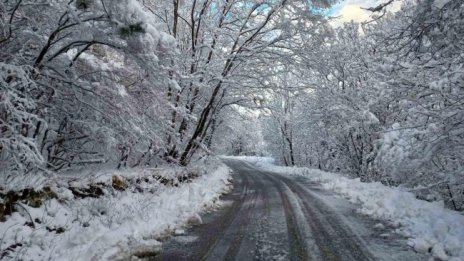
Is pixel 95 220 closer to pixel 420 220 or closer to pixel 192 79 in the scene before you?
pixel 192 79

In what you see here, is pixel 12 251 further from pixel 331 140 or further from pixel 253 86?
pixel 331 140

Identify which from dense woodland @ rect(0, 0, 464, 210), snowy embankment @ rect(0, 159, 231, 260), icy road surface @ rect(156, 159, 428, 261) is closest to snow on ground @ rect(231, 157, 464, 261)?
icy road surface @ rect(156, 159, 428, 261)

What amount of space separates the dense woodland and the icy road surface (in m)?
2.26

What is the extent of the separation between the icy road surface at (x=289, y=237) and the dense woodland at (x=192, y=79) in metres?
2.26

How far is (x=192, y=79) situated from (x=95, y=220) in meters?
6.71

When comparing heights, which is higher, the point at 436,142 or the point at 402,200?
the point at 436,142

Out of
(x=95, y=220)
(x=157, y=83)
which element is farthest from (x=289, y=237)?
(x=157, y=83)

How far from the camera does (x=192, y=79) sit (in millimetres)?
13055

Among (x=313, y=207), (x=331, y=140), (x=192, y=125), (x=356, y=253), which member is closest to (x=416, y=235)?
(x=356, y=253)

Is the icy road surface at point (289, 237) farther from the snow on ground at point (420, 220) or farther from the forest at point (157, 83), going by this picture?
the forest at point (157, 83)

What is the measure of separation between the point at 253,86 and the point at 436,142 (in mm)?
10042

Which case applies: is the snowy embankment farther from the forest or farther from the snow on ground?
the snow on ground

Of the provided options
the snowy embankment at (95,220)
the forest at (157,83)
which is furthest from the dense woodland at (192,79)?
the snowy embankment at (95,220)

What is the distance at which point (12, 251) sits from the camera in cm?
534
